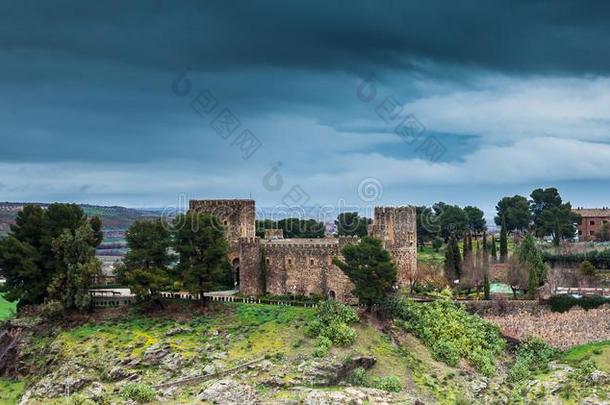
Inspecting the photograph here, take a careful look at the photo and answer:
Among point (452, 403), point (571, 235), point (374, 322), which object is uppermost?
point (571, 235)

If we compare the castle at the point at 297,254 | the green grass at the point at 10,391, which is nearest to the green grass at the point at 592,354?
the castle at the point at 297,254

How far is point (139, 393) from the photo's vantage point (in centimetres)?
4659

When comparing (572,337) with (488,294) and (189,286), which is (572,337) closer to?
(488,294)

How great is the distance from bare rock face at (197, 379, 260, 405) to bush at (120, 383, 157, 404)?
302 cm

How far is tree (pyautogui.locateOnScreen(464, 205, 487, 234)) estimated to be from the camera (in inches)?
4395

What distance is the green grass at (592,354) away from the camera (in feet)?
176

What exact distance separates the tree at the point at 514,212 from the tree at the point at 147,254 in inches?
2410

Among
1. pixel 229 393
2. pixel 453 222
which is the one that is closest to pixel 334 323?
pixel 229 393

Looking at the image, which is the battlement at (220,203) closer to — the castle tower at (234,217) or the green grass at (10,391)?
the castle tower at (234,217)

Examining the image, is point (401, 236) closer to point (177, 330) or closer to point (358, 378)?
point (358, 378)

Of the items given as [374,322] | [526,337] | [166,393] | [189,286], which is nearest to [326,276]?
[374,322]

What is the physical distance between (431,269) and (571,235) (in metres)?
41.1

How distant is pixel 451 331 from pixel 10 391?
3292 cm

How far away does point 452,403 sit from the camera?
4825cm
